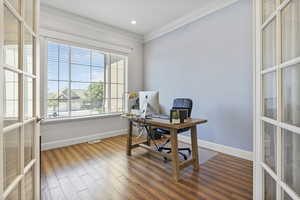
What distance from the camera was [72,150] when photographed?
9.88 feet

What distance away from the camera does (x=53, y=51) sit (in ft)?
10.6

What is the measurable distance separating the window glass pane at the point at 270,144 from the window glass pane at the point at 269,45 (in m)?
0.47

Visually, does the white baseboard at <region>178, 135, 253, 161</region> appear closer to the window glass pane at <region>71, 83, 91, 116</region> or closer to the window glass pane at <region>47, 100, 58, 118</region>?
the window glass pane at <region>71, 83, 91, 116</region>

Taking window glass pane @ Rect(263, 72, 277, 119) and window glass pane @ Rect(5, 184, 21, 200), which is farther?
window glass pane @ Rect(263, 72, 277, 119)

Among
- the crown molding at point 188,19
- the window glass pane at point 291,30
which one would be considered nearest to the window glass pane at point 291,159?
the window glass pane at point 291,30

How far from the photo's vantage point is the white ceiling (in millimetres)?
2900

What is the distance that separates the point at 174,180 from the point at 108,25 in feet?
12.3

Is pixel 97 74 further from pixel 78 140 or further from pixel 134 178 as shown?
pixel 134 178

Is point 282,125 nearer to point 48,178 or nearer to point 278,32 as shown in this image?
point 278,32

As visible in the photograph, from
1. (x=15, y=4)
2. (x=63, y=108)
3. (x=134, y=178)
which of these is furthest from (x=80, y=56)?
(x=134, y=178)

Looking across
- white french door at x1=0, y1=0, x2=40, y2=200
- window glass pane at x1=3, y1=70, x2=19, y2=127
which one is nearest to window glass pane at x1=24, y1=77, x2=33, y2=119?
white french door at x1=0, y1=0, x2=40, y2=200

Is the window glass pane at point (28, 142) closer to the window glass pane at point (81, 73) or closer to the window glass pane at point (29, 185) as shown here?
the window glass pane at point (29, 185)

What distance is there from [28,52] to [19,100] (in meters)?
0.40

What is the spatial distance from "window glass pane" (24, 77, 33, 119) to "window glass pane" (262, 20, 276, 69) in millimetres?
1802
